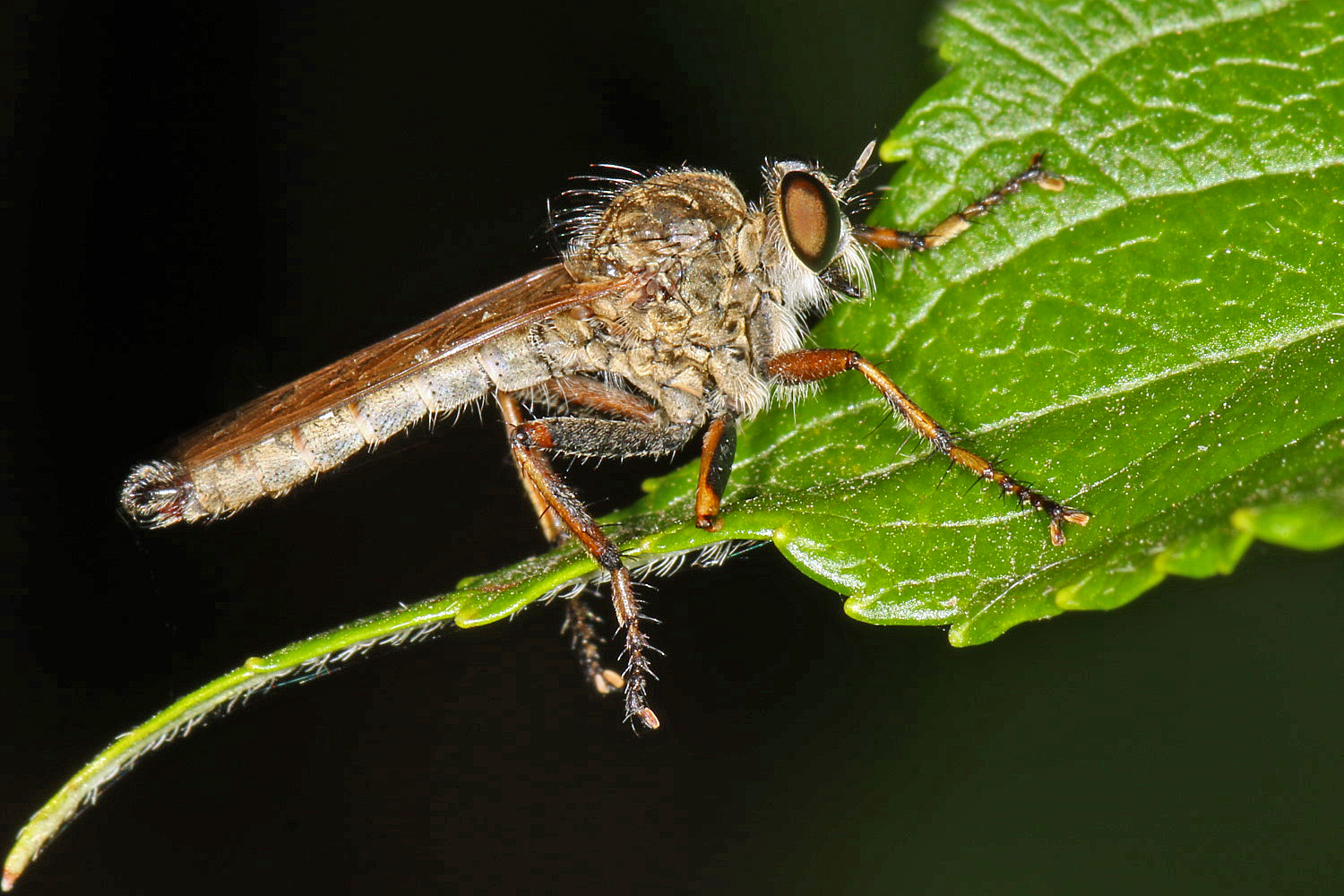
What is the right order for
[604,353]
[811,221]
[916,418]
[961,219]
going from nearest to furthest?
[916,418] < [961,219] < [811,221] < [604,353]

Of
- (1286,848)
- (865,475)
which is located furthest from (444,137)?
(1286,848)

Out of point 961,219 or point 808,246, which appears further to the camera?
point 808,246

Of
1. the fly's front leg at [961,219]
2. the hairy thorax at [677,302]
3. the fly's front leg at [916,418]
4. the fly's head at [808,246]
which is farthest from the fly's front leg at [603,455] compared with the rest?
the fly's front leg at [961,219]

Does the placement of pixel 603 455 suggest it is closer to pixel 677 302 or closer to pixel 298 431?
pixel 677 302

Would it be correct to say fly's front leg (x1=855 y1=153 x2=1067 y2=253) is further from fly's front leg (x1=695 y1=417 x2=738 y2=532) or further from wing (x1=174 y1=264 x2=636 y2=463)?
wing (x1=174 y1=264 x2=636 y2=463)

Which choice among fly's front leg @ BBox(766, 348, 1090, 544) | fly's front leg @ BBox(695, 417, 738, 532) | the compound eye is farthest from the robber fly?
fly's front leg @ BBox(766, 348, 1090, 544)

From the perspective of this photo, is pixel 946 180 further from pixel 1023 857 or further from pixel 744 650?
pixel 1023 857

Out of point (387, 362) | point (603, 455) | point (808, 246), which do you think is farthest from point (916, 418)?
point (387, 362)
